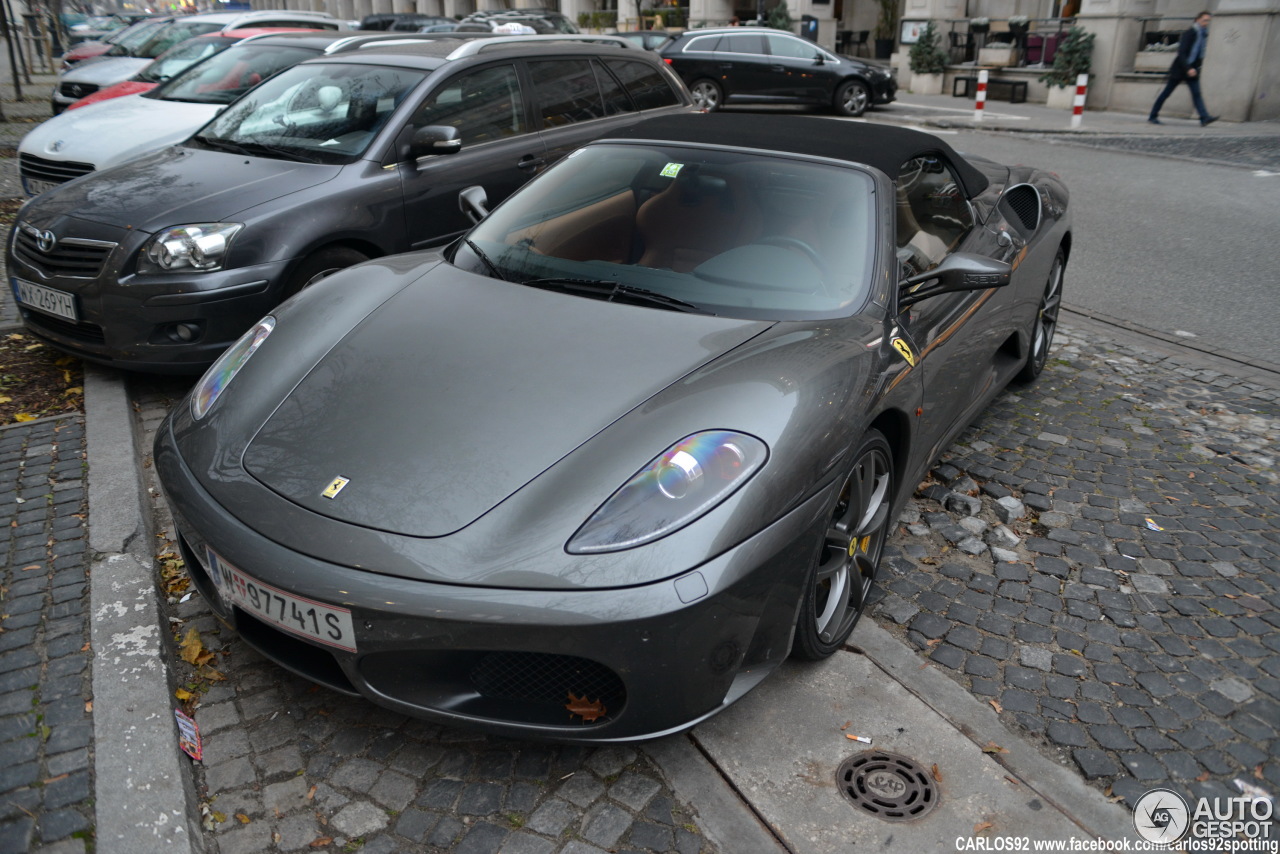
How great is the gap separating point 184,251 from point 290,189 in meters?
0.65

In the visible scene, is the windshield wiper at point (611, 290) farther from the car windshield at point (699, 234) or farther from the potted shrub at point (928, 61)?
the potted shrub at point (928, 61)

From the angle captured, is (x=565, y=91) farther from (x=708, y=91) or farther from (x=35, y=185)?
(x=708, y=91)

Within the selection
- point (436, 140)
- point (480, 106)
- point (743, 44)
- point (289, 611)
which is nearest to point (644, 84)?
point (480, 106)

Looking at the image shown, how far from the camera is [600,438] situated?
98.1 inches

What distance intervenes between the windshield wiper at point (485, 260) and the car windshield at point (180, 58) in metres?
8.36

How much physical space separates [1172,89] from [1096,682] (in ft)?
57.3

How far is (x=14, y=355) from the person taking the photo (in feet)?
17.7

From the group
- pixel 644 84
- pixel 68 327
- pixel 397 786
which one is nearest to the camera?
pixel 397 786

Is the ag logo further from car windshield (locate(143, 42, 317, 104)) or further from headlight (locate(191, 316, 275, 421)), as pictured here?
car windshield (locate(143, 42, 317, 104))

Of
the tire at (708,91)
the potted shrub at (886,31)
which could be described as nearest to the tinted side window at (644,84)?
the tire at (708,91)

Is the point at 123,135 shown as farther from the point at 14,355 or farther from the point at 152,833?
the point at 152,833

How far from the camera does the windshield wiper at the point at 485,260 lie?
134 inches

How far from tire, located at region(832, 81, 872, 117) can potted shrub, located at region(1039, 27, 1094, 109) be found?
4571 millimetres

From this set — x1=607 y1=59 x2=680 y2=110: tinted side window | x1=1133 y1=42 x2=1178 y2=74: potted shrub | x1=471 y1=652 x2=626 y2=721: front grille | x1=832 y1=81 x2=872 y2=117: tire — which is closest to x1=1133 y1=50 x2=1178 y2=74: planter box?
x1=1133 y1=42 x2=1178 y2=74: potted shrub
